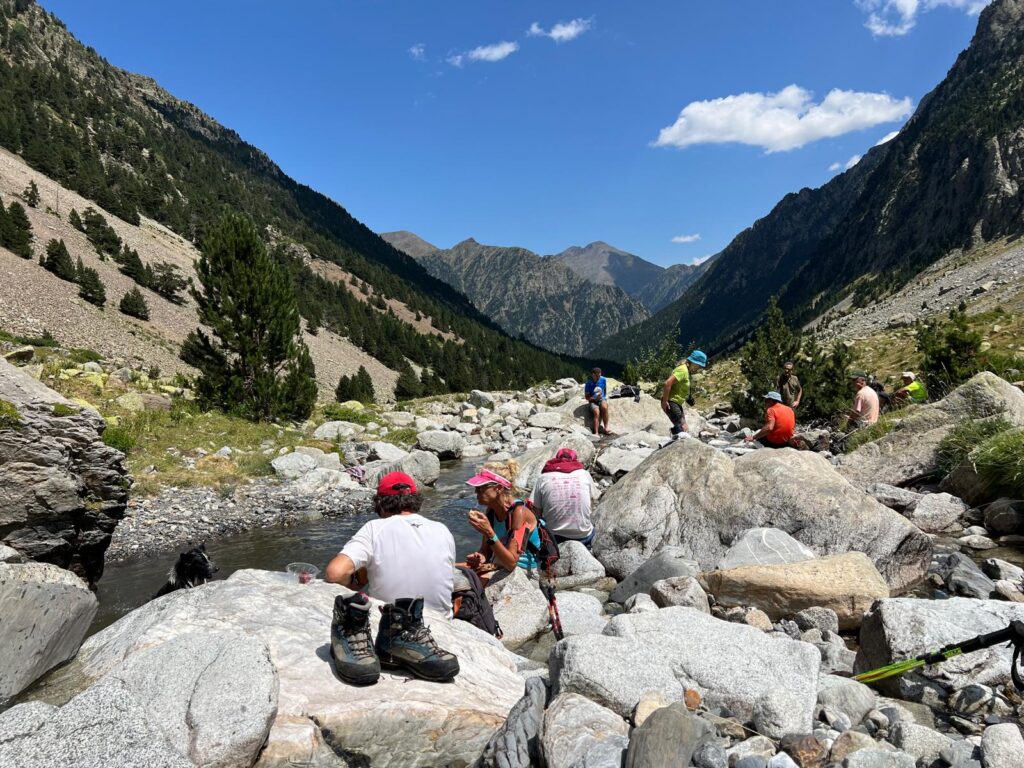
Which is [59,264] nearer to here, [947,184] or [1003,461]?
[1003,461]

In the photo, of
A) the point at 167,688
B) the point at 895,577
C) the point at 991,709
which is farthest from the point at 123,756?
the point at 895,577

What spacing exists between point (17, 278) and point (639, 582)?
47.3 meters

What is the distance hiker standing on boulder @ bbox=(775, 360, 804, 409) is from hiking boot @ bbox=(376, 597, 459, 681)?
1429cm

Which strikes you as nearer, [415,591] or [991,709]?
[991,709]

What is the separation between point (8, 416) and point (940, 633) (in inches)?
415

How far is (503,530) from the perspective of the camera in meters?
7.51

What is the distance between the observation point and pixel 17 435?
24.3 ft

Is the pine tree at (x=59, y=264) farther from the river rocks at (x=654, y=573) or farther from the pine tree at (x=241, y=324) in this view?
the river rocks at (x=654, y=573)

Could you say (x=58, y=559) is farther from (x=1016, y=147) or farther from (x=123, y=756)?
(x=1016, y=147)

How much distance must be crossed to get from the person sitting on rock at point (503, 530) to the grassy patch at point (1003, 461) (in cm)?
768

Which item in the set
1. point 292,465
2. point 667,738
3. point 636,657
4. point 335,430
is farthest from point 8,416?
point 335,430

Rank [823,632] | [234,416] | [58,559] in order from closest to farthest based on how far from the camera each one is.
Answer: [823,632], [58,559], [234,416]

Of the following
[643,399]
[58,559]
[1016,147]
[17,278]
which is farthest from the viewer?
[1016,147]

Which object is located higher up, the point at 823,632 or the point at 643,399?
the point at 643,399
